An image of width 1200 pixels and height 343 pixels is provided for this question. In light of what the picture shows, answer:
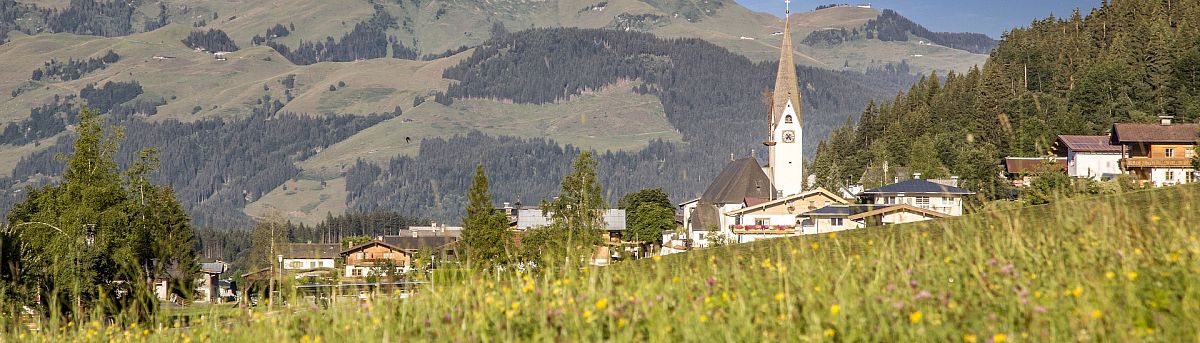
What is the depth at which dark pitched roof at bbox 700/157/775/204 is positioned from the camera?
144750mm

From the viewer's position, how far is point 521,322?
38.9 feet

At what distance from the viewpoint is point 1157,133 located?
92.5m

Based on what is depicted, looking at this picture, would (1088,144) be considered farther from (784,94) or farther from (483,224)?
(483,224)

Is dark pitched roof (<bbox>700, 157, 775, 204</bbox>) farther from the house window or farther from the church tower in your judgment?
the house window

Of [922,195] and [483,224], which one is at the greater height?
[922,195]

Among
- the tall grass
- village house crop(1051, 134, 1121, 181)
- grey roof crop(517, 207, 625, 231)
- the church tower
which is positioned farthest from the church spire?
the tall grass

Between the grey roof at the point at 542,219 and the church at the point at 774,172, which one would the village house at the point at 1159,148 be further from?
the grey roof at the point at 542,219

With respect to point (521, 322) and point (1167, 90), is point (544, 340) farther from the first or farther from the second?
point (1167, 90)

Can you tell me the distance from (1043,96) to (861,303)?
454 feet

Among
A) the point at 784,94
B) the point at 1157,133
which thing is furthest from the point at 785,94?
the point at 1157,133

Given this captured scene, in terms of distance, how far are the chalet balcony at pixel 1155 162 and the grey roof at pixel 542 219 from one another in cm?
5589

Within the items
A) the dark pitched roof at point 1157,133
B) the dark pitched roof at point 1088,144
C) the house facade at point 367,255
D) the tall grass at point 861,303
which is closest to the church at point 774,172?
the house facade at point 367,255

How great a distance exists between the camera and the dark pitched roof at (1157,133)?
3580 inches

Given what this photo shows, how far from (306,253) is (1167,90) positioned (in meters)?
103
